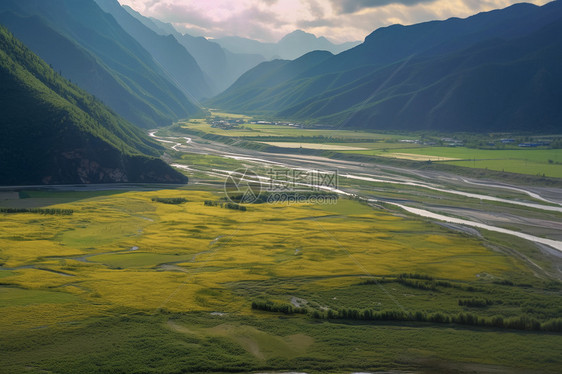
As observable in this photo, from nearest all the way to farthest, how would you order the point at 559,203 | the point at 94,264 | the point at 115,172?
the point at 94,264
the point at 559,203
the point at 115,172

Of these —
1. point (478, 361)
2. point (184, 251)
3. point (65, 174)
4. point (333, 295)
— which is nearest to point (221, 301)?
point (333, 295)

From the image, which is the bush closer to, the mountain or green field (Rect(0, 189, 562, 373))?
green field (Rect(0, 189, 562, 373))

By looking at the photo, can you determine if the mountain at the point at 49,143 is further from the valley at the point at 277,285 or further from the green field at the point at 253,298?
the green field at the point at 253,298

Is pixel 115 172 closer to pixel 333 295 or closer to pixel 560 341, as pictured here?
pixel 333 295

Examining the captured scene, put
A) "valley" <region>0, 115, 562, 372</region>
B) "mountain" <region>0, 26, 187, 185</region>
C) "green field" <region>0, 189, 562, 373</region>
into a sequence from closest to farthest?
A: "green field" <region>0, 189, 562, 373</region> < "valley" <region>0, 115, 562, 372</region> < "mountain" <region>0, 26, 187, 185</region>

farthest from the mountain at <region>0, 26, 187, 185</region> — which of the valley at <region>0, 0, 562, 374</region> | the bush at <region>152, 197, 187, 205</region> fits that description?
the bush at <region>152, 197, 187, 205</region>

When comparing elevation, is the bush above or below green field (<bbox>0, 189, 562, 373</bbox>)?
above
